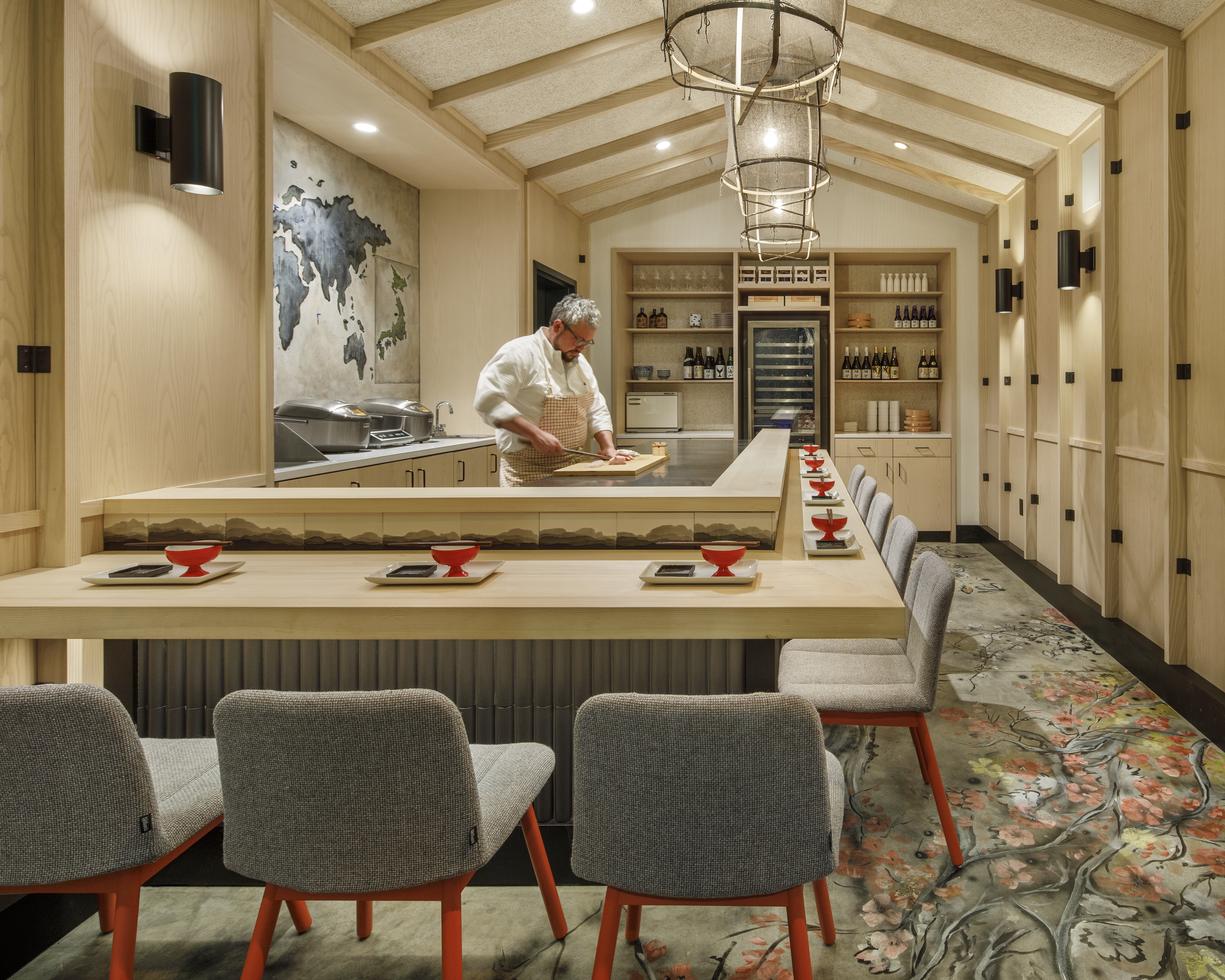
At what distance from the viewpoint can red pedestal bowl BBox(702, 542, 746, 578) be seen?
2.14 m

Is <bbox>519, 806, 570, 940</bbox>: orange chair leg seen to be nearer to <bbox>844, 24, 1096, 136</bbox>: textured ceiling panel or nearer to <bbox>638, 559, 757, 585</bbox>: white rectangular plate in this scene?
<bbox>638, 559, 757, 585</bbox>: white rectangular plate

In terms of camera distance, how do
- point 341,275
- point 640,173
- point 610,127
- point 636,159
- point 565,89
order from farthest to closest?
1. point 640,173
2. point 636,159
3. point 610,127
4. point 565,89
5. point 341,275

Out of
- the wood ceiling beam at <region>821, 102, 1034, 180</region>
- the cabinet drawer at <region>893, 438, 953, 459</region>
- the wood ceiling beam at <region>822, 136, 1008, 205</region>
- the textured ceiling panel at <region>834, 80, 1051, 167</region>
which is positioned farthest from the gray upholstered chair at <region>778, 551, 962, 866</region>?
the cabinet drawer at <region>893, 438, 953, 459</region>

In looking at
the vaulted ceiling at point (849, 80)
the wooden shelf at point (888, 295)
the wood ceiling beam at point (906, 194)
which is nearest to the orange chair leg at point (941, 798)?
the vaulted ceiling at point (849, 80)

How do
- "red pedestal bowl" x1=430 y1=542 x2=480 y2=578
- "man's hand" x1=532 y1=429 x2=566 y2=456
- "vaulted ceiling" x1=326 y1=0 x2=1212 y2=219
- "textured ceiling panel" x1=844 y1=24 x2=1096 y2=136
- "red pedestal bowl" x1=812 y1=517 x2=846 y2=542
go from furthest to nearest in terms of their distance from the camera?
"textured ceiling panel" x1=844 y1=24 x2=1096 y2=136
"vaulted ceiling" x1=326 y1=0 x2=1212 y2=219
"man's hand" x1=532 y1=429 x2=566 y2=456
"red pedestal bowl" x1=812 y1=517 x2=846 y2=542
"red pedestal bowl" x1=430 y1=542 x2=480 y2=578

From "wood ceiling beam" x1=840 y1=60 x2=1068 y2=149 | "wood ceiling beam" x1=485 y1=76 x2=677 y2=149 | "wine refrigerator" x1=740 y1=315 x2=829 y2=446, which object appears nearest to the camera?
"wood ceiling beam" x1=840 y1=60 x2=1068 y2=149

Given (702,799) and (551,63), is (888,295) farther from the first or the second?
(702,799)

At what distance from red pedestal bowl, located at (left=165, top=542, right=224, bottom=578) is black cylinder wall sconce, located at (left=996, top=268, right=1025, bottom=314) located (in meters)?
6.09

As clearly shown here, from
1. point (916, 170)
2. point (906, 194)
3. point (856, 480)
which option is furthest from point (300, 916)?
point (906, 194)

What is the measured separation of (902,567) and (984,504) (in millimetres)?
5589

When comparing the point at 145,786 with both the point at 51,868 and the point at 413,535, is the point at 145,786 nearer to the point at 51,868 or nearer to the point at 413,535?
the point at 51,868

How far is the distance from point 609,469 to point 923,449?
529 centimetres

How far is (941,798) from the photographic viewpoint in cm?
243

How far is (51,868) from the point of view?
57.6 inches
